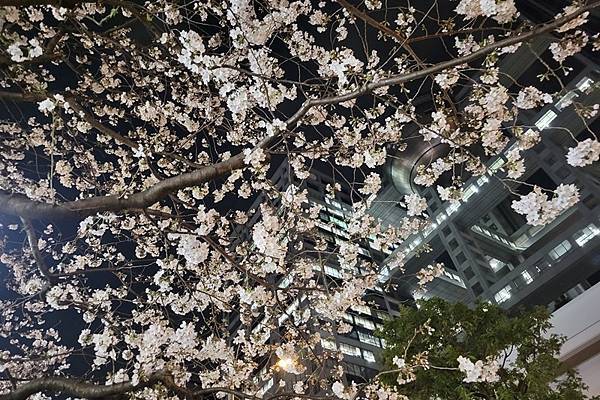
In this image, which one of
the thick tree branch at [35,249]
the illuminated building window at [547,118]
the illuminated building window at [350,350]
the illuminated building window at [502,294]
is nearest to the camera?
the thick tree branch at [35,249]

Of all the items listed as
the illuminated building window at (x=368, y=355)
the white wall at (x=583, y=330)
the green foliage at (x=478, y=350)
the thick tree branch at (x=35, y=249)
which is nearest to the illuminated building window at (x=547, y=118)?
the white wall at (x=583, y=330)

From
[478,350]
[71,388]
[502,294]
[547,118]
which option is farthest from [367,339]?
[71,388]

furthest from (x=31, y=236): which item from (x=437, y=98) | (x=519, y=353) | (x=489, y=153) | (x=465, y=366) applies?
(x=519, y=353)

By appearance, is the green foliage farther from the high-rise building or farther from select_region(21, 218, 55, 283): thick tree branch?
the high-rise building

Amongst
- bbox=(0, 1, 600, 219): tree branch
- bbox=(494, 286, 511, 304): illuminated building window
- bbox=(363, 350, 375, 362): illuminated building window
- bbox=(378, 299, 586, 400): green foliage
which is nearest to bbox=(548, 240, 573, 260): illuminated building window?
bbox=(494, 286, 511, 304): illuminated building window

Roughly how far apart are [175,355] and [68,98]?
3703 millimetres

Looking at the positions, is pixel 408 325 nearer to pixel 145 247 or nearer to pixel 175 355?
pixel 175 355

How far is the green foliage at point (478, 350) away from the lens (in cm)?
741

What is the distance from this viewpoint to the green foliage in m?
7.41

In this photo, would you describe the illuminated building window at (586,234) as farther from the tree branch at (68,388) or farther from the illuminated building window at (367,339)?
the tree branch at (68,388)

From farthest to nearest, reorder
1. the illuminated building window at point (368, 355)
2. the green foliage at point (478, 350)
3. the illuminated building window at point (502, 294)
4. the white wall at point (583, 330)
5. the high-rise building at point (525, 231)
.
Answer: the illuminated building window at point (368, 355), the illuminated building window at point (502, 294), the high-rise building at point (525, 231), the white wall at point (583, 330), the green foliage at point (478, 350)

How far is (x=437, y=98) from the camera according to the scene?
4.52 m

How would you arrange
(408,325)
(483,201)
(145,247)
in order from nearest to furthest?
(145,247) < (408,325) < (483,201)

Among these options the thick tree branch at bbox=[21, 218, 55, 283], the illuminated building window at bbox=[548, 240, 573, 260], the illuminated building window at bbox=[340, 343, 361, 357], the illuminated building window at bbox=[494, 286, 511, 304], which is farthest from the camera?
the illuminated building window at bbox=[340, 343, 361, 357]
